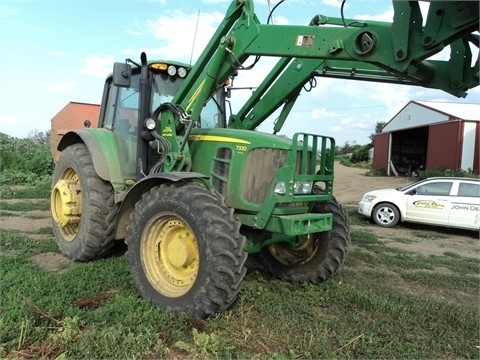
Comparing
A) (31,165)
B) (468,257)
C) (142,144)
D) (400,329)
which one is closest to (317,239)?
(400,329)

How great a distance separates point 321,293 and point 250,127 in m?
2.39

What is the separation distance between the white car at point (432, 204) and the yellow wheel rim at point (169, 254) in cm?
866

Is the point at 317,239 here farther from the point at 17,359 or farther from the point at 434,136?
the point at 434,136

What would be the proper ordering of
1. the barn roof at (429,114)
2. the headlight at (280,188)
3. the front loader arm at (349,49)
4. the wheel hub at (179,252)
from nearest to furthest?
the front loader arm at (349,49) < the wheel hub at (179,252) < the headlight at (280,188) < the barn roof at (429,114)

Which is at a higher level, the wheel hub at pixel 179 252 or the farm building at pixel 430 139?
the farm building at pixel 430 139

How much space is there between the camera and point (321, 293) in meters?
4.94

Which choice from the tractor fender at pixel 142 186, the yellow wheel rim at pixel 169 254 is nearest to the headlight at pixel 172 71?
the tractor fender at pixel 142 186

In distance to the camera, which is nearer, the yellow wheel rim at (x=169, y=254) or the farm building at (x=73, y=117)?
the yellow wheel rim at (x=169, y=254)

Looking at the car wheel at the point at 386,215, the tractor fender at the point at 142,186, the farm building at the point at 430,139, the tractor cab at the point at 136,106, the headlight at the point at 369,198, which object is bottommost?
the car wheel at the point at 386,215

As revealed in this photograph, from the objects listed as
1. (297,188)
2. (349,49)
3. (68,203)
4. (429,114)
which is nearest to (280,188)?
(297,188)

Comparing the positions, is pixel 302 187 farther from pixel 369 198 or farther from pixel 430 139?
pixel 430 139

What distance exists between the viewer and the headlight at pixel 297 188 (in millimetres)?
4453

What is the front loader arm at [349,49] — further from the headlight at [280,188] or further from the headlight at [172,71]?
the headlight at [280,188]

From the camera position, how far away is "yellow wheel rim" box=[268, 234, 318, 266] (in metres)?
5.42
